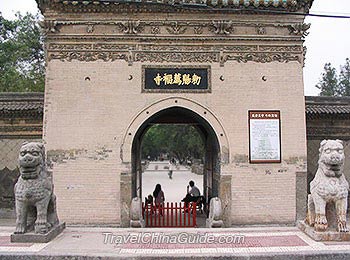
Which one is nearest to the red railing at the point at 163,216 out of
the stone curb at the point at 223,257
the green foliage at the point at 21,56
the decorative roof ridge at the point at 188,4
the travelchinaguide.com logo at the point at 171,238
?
the travelchinaguide.com logo at the point at 171,238

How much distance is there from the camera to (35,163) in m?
6.63

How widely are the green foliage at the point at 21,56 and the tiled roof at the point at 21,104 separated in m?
9.32

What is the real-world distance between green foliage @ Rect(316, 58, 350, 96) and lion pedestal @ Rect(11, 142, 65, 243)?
47.6 m

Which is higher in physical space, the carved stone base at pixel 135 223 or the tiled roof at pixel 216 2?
the tiled roof at pixel 216 2

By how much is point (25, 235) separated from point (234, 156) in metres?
5.70

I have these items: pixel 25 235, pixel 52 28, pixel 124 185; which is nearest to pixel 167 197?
pixel 124 185

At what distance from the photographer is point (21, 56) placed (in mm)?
22469

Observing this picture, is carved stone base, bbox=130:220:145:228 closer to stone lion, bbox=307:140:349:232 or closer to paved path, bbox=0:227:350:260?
paved path, bbox=0:227:350:260

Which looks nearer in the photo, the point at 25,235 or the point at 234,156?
the point at 25,235

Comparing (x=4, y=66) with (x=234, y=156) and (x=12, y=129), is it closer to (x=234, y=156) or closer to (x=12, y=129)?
(x=12, y=129)

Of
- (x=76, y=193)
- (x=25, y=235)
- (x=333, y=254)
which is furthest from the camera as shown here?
(x=76, y=193)

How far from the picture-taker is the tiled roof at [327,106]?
1145cm

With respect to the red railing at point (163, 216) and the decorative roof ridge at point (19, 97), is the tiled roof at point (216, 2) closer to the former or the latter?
the decorative roof ridge at point (19, 97)

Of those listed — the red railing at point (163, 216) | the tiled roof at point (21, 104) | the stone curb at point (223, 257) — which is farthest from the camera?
the tiled roof at point (21, 104)
